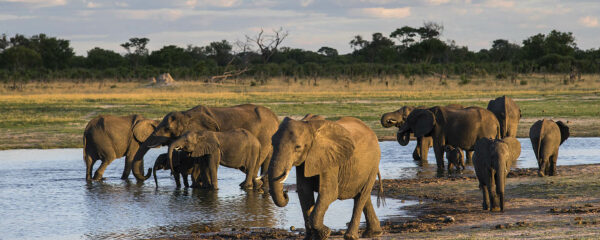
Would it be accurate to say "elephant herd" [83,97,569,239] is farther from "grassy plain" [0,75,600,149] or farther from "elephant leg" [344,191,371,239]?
"grassy plain" [0,75,600,149]

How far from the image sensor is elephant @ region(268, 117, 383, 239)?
7.32 meters

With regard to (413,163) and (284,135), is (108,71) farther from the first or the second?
(284,135)

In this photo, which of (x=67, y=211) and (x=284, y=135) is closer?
(x=284, y=135)

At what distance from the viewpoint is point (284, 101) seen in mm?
37875

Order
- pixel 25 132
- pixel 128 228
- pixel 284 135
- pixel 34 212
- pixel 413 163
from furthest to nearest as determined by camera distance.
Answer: pixel 25 132, pixel 413 163, pixel 34 212, pixel 128 228, pixel 284 135

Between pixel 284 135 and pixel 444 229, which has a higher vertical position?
pixel 284 135

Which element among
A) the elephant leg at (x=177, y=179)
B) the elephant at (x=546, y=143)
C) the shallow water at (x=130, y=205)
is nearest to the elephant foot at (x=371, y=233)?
the shallow water at (x=130, y=205)

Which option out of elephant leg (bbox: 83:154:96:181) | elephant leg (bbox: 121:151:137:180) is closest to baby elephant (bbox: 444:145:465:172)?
elephant leg (bbox: 121:151:137:180)

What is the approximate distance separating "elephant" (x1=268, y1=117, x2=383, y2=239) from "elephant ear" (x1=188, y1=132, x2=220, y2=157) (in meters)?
5.20

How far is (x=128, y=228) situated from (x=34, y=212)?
6.94ft

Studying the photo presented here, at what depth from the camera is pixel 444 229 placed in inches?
373

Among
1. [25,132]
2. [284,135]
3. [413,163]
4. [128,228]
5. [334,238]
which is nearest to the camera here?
[284,135]

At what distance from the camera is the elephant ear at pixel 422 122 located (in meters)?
16.3

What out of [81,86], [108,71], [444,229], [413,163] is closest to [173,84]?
[81,86]
